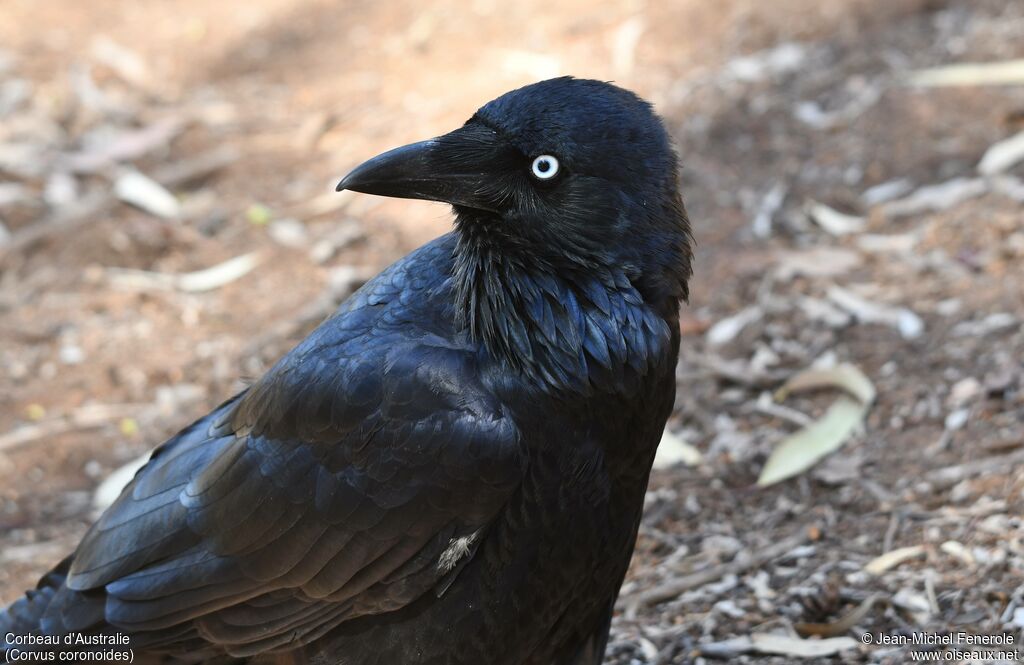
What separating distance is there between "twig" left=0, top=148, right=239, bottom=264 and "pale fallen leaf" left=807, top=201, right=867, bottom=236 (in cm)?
359

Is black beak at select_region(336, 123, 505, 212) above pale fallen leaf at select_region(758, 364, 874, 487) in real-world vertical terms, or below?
above

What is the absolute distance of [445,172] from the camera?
3182 mm

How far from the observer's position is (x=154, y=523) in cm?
351

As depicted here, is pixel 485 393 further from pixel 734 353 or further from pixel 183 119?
pixel 183 119

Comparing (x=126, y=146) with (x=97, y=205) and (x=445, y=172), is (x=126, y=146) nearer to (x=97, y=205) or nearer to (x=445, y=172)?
(x=97, y=205)

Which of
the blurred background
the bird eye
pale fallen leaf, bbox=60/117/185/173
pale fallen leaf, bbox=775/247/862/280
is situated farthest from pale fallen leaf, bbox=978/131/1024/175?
pale fallen leaf, bbox=60/117/185/173

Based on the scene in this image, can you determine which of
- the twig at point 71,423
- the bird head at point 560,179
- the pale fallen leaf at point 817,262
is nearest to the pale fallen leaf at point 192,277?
the twig at point 71,423

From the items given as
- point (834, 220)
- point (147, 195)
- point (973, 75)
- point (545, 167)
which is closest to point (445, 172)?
point (545, 167)

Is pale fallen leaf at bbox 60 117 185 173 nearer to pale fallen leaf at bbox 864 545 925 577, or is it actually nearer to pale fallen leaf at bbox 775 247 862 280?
pale fallen leaf at bbox 775 247 862 280

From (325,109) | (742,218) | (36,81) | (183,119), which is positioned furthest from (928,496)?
(36,81)

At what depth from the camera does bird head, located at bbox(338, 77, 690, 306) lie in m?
3.14

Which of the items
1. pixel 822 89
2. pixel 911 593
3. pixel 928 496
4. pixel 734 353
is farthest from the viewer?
pixel 822 89

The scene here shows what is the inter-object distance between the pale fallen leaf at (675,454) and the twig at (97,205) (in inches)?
148

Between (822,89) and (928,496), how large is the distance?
11.8 feet
